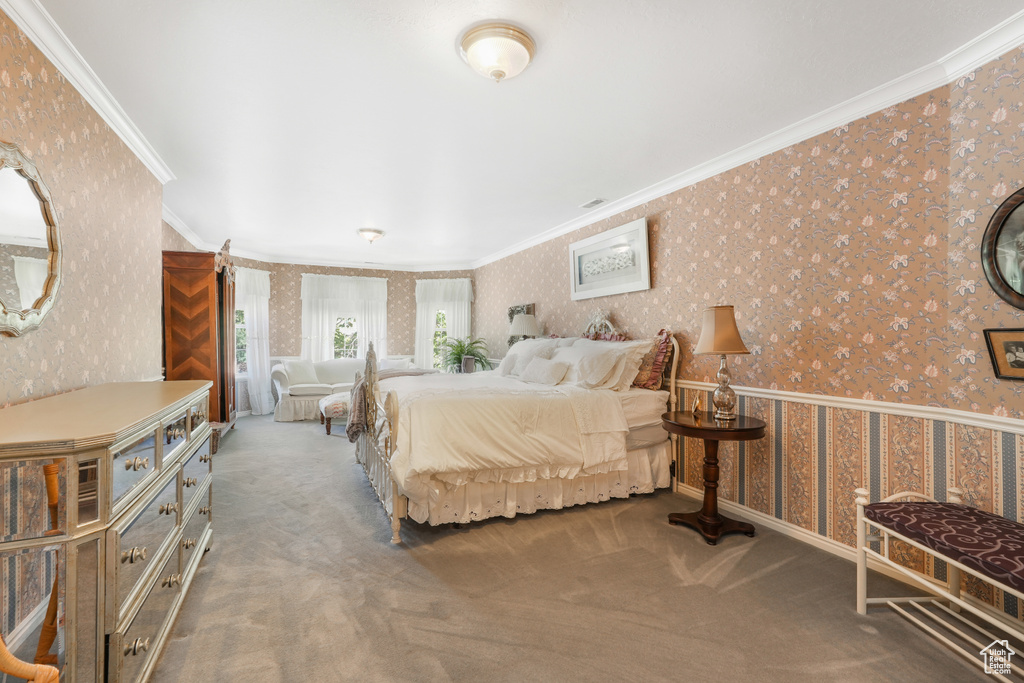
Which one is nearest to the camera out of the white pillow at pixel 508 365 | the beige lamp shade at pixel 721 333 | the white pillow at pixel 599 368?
the beige lamp shade at pixel 721 333

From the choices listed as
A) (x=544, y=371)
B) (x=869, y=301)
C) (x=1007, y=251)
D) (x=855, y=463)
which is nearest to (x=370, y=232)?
(x=544, y=371)

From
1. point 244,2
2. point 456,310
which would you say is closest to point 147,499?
point 244,2

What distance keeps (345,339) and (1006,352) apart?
7729 mm

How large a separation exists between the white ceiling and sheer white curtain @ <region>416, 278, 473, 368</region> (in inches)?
152

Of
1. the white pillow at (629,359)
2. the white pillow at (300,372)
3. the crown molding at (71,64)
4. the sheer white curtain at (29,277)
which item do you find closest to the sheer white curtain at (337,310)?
the white pillow at (300,372)

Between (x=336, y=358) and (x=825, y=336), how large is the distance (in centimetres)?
701

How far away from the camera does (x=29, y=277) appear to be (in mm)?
1871

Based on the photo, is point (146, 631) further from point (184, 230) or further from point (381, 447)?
point (184, 230)

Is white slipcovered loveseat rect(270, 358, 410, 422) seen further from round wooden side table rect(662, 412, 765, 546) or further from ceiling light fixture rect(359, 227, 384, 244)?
round wooden side table rect(662, 412, 765, 546)

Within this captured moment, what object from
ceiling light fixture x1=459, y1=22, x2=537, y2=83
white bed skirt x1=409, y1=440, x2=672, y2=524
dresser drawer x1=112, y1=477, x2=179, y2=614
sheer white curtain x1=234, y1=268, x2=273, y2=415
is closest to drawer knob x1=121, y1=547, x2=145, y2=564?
dresser drawer x1=112, y1=477, x2=179, y2=614

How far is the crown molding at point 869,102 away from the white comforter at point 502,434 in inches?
70.2

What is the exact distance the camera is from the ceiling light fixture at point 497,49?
192 cm

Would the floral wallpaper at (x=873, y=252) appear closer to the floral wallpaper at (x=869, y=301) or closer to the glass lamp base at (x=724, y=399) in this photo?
the floral wallpaper at (x=869, y=301)

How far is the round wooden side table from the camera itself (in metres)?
2.64
